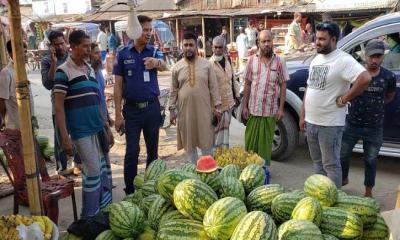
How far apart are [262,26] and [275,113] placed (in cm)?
1747

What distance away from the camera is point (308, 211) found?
249 cm

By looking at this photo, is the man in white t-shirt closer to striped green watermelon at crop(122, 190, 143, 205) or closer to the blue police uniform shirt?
the blue police uniform shirt

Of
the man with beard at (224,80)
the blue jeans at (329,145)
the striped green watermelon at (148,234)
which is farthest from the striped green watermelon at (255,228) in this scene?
the man with beard at (224,80)

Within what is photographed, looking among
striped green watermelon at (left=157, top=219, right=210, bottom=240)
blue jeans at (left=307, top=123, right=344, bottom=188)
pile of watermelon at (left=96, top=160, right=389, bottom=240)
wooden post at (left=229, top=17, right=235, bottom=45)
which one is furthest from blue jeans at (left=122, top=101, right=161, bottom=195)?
wooden post at (left=229, top=17, right=235, bottom=45)

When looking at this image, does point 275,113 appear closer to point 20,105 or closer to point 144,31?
point 144,31

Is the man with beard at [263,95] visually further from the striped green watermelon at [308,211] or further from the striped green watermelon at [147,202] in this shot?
the striped green watermelon at [308,211]

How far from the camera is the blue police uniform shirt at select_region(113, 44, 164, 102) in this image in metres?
4.45

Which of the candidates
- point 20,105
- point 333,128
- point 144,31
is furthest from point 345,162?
point 20,105

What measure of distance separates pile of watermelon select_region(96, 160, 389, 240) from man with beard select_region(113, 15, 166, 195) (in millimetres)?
1539

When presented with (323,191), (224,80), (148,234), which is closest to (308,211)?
(323,191)

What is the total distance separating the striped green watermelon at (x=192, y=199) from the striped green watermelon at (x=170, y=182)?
0.18 meters

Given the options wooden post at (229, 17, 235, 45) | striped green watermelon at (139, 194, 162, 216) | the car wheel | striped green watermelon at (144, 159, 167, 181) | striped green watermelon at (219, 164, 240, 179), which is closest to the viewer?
striped green watermelon at (139, 194, 162, 216)

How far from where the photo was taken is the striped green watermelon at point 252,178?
310 centimetres

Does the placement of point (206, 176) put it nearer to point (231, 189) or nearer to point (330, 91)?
point (231, 189)
